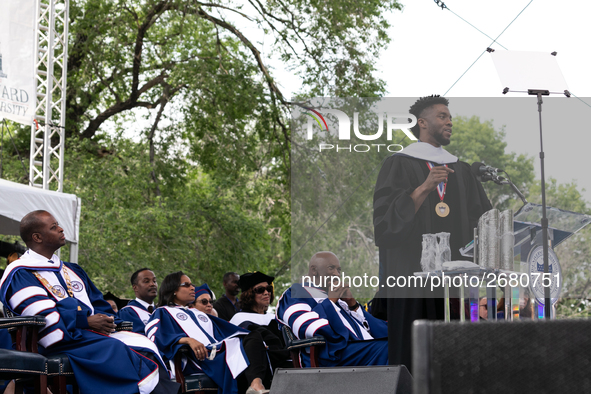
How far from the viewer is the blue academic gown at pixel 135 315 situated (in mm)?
5204

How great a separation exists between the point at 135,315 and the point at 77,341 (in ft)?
5.28

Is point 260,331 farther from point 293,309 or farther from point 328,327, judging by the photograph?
point 328,327

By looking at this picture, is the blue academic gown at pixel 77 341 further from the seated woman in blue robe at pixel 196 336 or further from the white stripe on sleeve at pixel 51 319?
the seated woman in blue robe at pixel 196 336

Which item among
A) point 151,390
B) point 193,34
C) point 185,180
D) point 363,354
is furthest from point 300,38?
point 151,390

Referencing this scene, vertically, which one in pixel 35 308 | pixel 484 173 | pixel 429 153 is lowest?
pixel 35 308

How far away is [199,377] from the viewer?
4.60m

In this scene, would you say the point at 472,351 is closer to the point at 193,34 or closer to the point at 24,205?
the point at 24,205

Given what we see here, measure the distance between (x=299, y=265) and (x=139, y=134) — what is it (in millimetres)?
8964

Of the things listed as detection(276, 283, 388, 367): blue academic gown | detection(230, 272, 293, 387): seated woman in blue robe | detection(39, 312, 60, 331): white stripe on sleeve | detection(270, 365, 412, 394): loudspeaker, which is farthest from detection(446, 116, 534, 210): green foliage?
detection(39, 312, 60, 331): white stripe on sleeve

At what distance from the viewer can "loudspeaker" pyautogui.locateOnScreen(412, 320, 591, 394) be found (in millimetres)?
1457

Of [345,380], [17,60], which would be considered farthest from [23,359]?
[17,60]

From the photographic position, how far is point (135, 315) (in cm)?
542

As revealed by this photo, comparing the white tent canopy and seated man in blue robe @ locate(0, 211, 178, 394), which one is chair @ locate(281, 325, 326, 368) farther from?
the white tent canopy

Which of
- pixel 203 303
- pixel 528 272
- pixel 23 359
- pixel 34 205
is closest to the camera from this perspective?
pixel 23 359
